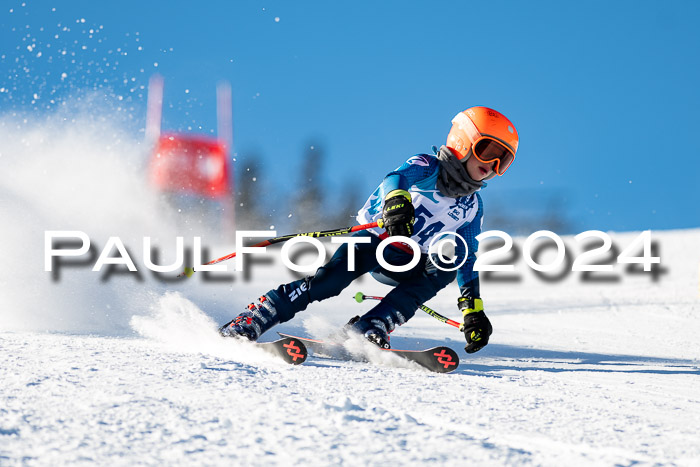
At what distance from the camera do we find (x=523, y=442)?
6.04 feet

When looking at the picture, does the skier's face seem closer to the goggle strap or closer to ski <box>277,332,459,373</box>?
the goggle strap

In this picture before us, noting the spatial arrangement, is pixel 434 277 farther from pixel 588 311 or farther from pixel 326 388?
pixel 588 311

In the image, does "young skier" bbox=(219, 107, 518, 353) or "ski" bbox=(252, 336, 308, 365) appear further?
"young skier" bbox=(219, 107, 518, 353)

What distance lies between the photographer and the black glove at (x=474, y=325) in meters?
3.73

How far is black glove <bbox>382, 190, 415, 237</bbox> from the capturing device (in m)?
3.35

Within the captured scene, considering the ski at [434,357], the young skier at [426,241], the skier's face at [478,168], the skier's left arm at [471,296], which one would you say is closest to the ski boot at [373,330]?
the young skier at [426,241]

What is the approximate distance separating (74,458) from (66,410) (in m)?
0.41

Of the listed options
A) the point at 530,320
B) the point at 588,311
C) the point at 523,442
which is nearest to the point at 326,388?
the point at 523,442

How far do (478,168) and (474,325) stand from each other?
35.5 inches

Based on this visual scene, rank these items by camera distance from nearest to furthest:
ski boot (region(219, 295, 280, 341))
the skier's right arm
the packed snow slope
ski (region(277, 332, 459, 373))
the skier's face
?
the packed snow slope → ski (region(277, 332, 459, 373)) → the skier's right arm → ski boot (region(219, 295, 280, 341)) → the skier's face

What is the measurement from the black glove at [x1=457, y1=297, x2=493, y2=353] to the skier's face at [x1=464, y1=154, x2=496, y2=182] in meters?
0.74

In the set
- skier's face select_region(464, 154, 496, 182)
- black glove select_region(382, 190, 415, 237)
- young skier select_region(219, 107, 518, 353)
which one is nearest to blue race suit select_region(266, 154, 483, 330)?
young skier select_region(219, 107, 518, 353)

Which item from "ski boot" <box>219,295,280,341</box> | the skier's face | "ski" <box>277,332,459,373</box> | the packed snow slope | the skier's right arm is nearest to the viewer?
the packed snow slope

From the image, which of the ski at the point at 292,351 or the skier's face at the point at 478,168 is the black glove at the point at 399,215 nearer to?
the skier's face at the point at 478,168
